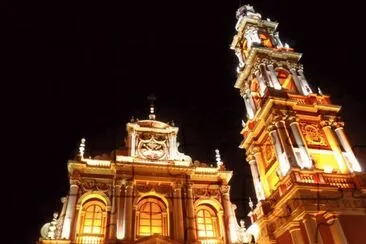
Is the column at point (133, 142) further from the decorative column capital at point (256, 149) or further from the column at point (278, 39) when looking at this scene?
the column at point (278, 39)

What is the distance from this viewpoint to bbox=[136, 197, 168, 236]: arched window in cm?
1738

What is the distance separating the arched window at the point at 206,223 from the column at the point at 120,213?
12.2ft

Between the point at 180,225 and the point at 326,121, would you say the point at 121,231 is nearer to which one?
the point at 180,225

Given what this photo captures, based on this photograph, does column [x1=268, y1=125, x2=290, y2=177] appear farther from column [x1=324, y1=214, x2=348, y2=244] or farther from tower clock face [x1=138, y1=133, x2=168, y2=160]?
tower clock face [x1=138, y1=133, x2=168, y2=160]

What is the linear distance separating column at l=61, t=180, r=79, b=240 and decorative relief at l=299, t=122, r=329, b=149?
37.7ft

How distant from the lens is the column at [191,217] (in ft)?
55.2

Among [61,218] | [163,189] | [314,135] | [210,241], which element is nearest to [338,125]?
[314,135]

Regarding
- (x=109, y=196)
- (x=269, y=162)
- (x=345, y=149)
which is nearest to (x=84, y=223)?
(x=109, y=196)

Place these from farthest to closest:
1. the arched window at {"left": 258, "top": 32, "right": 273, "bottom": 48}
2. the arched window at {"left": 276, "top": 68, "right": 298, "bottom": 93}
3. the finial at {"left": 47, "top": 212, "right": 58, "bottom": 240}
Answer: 1. the arched window at {"left": 258, "top": 32, "right": 273, "bottom": 48}
2. the arched window at {"left": 276, "top": 68, "right": 298, "bottom": 93}
3. the finial at {"left": 47, "top": 212, "right": 58, "bottom": 240}

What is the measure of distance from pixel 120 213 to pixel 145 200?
1.69m

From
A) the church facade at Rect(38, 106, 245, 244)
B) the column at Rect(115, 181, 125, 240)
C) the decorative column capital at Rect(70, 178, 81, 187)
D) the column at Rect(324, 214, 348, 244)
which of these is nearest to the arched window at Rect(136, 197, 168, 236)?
the church facade at Rect(38, 106, 245, 244)

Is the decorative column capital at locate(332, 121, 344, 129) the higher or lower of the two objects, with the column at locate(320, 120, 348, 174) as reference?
higher

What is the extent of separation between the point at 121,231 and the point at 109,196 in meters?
2.03

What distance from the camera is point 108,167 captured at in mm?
18781
